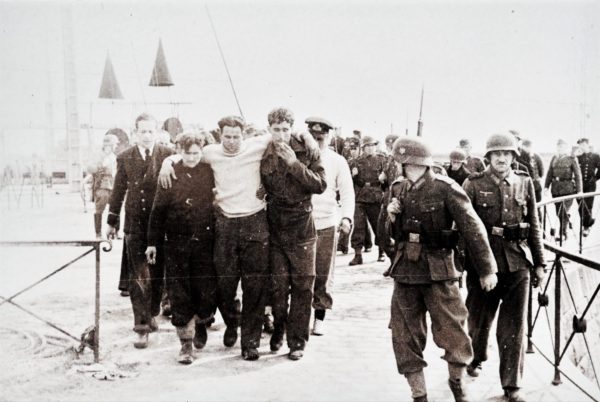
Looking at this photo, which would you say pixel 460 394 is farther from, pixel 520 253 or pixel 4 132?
pixel 4 132

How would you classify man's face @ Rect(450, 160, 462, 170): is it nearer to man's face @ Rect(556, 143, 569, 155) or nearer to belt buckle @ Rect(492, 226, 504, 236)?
belt buckle @ Rect(492, 226, 504, 236)

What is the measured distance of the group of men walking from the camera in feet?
15.3

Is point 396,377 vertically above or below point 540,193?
below

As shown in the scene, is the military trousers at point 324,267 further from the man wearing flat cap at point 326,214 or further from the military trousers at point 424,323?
the military trousers at point 424,323

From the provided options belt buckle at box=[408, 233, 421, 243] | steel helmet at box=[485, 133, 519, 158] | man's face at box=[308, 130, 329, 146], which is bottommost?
belt buckle at box=[408, 233, 421, 243]

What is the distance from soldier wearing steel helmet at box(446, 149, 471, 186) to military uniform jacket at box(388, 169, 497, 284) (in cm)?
525

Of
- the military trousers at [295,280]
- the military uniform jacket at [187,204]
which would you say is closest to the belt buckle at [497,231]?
the military trousers at [295,280]

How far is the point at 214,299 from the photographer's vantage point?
233 inches

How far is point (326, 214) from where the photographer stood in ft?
21.4

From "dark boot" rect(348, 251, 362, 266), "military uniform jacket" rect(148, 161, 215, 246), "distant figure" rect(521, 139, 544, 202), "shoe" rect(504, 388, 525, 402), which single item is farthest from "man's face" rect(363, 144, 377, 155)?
"shoe" rect(504, 388, 525, 402)

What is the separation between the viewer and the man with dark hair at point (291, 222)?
5629mm

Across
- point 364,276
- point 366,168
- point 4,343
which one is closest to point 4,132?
point 4,343

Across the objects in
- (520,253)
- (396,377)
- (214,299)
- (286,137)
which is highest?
(286,137)

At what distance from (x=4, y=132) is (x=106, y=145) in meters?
4.58
